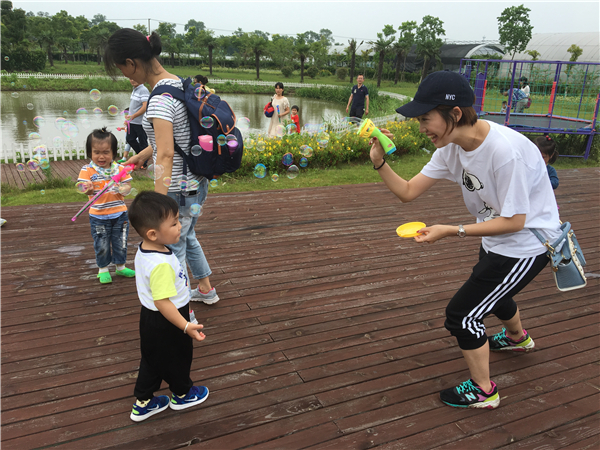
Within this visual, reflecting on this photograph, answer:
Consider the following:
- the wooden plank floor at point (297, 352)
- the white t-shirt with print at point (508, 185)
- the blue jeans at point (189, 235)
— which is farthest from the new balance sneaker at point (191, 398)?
the white t-shirt with print at point (508, 185)

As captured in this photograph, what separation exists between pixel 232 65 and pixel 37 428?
206 ft

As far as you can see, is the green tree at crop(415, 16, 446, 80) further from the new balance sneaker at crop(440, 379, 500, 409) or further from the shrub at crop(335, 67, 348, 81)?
the new balance sneaker at crop(440, 379, 500, 409)

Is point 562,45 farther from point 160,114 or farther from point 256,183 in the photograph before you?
point 160,114

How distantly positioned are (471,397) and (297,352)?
3.64 ft

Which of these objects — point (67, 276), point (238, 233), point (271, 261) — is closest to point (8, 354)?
point (67, 276)

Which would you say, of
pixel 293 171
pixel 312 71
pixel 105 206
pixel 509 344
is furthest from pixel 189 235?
pixel 312 71

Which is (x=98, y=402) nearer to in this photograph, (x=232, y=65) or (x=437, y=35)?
(x=437, y=35)

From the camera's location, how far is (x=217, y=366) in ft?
8.82

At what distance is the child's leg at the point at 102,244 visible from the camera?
362 cm

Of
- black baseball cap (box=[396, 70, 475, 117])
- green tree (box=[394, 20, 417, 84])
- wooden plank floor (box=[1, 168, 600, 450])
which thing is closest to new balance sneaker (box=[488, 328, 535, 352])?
wooden plank floor (box=[1, 168, 600, 450])

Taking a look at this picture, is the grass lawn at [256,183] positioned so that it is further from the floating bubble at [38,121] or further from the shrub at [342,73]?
the shrub at [342,73]

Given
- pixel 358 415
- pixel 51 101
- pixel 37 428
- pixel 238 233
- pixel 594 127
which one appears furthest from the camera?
pixel 51 101

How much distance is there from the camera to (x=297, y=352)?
286cm

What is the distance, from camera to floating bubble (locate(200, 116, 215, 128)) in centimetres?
261
